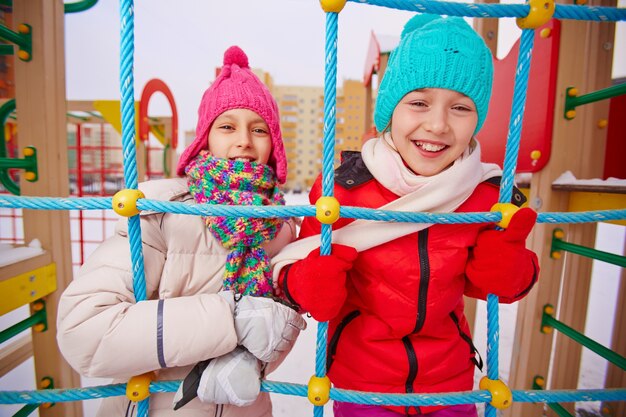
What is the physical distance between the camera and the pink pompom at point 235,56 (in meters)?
0.92

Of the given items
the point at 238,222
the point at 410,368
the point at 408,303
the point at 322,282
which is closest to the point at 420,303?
the point at 408,303

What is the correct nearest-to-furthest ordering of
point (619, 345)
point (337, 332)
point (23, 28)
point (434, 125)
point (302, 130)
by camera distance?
1. point (434, 125)
2. point (337, 332)
3. point (23, 28)
4. point (619, 345)
5. point (302, 130)

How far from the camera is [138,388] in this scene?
68 centimetres

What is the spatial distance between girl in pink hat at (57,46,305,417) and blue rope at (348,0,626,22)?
1.34 feet

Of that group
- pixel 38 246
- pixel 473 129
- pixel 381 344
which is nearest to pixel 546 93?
pixel 473 129

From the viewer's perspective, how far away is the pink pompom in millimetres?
921

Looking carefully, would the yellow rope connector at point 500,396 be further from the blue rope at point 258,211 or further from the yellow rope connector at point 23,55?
the yellow rope connector at point 23,55

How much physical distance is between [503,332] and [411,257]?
2.14m

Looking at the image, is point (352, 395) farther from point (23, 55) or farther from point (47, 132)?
point (23, 55)

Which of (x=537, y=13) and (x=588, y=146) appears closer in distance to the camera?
(x=537, y=13)

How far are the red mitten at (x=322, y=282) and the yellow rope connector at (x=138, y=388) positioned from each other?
0.38 metres

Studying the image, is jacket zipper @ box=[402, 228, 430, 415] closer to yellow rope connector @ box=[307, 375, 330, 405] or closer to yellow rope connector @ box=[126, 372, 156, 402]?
yellow rope connector @ box=[307, 375, 330, 405]

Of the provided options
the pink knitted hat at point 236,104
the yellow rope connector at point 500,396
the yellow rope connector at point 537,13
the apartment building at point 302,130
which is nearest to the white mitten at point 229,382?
the pink knitted hat at point 236,104

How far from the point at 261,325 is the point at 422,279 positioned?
1.33 ft
